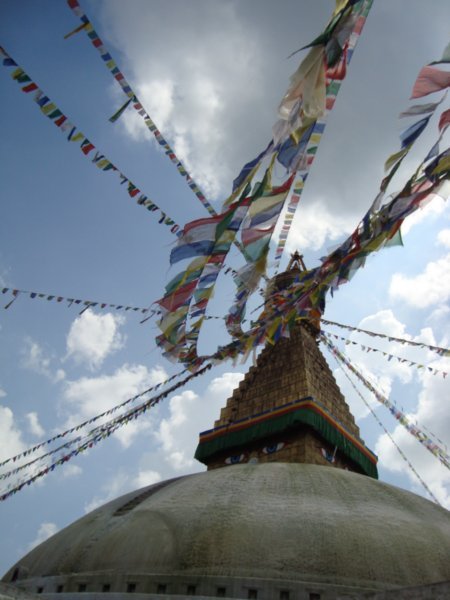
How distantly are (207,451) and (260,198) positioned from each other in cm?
772

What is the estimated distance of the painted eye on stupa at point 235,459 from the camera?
1041cm

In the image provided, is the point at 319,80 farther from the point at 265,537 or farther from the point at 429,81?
the point at 265,537

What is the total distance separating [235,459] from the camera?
1052 cm

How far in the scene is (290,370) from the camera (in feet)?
37.8

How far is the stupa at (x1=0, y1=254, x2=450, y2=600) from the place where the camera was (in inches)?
194

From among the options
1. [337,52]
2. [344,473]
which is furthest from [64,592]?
[337,52]

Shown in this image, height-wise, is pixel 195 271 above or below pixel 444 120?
above

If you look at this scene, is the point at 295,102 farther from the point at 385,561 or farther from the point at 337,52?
the point at 385,561

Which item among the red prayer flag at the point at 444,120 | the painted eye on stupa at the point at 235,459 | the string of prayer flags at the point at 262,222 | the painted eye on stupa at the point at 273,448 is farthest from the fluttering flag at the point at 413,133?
the painted eye on stupa at the point at 235,459

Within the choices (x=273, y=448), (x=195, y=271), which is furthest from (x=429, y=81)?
(x=273, y=448)

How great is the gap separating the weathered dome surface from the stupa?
1cm

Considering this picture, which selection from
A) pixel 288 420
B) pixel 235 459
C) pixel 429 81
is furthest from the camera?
pixel 235 459

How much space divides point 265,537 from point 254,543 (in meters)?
0.15

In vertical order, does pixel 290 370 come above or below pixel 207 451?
above
